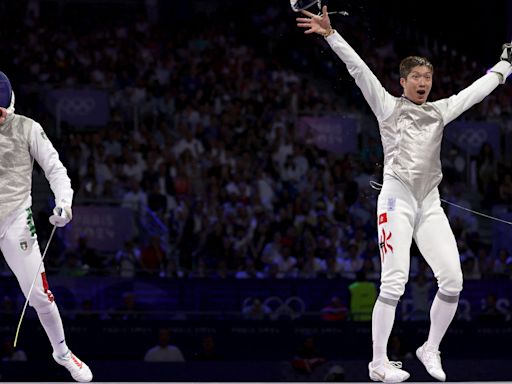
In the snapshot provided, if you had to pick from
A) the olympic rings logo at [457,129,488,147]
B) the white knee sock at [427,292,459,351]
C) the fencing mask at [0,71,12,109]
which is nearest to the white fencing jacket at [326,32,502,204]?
the white knee sock at [427,292,459,351]

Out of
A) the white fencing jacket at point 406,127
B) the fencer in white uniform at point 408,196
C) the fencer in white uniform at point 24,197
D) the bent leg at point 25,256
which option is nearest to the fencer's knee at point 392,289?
the fencer in white uniform at point 408,196

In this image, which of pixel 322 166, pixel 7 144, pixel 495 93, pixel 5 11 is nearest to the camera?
pixel 7 144

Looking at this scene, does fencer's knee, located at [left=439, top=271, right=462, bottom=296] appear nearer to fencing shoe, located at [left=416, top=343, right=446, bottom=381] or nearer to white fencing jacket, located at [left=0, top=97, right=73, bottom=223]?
fencing shoe, located at [left=416, top=343, right=446, bottom=381]

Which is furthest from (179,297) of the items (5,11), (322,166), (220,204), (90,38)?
(5,11)

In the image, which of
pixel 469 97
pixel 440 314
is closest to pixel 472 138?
pixel 469 97

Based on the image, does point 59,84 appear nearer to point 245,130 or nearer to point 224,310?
point 245,130

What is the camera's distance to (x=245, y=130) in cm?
1283

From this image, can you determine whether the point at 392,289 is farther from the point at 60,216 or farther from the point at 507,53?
the point at 60,216

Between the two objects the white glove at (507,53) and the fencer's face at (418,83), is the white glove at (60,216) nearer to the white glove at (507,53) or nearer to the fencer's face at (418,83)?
the fencer's face at (418,83)

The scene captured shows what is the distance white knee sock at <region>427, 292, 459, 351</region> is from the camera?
18.8ft

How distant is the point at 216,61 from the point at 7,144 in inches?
373

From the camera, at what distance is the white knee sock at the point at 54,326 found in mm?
5770

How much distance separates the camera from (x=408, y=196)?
5711mm

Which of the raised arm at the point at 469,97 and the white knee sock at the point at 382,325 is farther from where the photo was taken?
the raised arm at the point at 469,97
